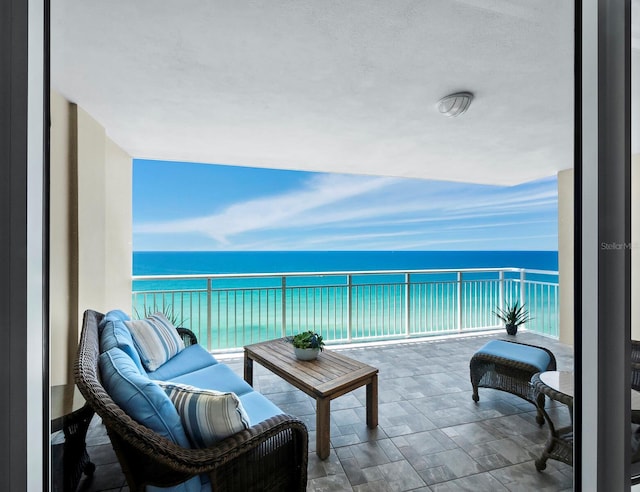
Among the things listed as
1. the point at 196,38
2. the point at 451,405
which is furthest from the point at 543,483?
the point at 196,38

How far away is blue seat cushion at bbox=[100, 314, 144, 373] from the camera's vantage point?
5.68 ft

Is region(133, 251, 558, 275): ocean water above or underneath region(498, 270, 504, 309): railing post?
above

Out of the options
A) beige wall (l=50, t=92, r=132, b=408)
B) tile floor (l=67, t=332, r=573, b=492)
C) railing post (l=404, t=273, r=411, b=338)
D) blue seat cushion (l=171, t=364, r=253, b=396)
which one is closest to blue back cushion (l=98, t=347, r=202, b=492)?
beige wall (l=50, t=92, r=132, b=408)

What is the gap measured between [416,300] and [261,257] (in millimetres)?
2446

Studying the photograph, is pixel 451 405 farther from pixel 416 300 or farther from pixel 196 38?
pixel 196 38

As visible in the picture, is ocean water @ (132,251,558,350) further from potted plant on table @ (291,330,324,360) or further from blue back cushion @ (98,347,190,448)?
blue back cushion @ (98,347,190,448)

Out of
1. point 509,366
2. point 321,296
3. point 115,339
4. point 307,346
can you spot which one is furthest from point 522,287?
point 115,339

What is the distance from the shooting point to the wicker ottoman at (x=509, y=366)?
94.1 inches

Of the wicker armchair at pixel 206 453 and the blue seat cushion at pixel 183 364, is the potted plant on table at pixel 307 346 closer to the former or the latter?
the blue seat cushion at pixel 183 364

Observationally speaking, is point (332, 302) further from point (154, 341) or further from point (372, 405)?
point (154, 341)

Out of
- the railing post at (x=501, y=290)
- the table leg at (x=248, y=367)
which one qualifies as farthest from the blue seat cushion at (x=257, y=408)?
the railing post at (x=501, y=290)

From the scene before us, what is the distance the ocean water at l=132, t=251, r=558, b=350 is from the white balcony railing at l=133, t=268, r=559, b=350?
0.01 meters

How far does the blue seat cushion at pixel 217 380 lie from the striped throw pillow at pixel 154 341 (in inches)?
10.4

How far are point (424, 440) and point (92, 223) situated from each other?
9.60 feet
